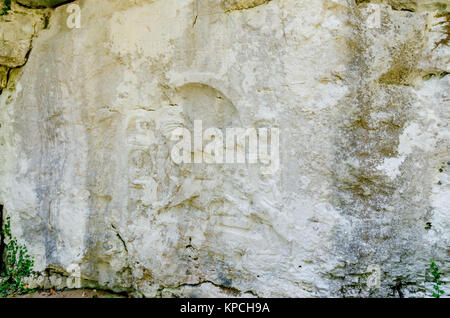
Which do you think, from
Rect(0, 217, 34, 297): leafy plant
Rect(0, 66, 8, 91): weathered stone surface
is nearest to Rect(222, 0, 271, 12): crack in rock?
Rect(0, 66, 8, 91): weathered stone surface

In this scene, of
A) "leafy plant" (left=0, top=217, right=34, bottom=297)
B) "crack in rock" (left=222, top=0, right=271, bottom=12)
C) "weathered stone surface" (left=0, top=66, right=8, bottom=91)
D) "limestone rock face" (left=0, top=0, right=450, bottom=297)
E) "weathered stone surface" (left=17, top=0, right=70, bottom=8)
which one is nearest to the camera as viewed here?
"limestone rock face" (left=0, top=0, right=450, bottom=297)

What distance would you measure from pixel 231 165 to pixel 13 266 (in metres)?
2.27

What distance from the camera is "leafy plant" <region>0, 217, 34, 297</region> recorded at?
2965 mm

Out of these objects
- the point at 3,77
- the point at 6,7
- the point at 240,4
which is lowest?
the point at 3,77

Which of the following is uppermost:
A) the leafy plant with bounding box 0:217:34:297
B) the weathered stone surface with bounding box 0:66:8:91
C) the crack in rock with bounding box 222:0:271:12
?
the crack in rock with bounding box 222:0:271:12

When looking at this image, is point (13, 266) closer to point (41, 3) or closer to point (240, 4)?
point (41, 3)

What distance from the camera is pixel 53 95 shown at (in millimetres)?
2857

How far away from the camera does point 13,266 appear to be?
9.96 ft

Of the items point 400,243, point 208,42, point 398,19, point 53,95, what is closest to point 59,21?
point 53,95

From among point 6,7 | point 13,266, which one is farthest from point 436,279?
point 6,7

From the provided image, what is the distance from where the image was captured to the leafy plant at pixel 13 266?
296cm

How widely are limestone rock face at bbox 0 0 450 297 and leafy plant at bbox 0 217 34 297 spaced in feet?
0.33

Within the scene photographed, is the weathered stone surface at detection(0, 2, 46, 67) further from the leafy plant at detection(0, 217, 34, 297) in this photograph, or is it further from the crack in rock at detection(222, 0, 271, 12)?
the crack in rock at detection(222, 0, 271, 12)

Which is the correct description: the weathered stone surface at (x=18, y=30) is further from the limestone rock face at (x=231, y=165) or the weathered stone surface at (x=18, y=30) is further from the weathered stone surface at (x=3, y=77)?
the weathered stone surface at (x=3, y=77)
